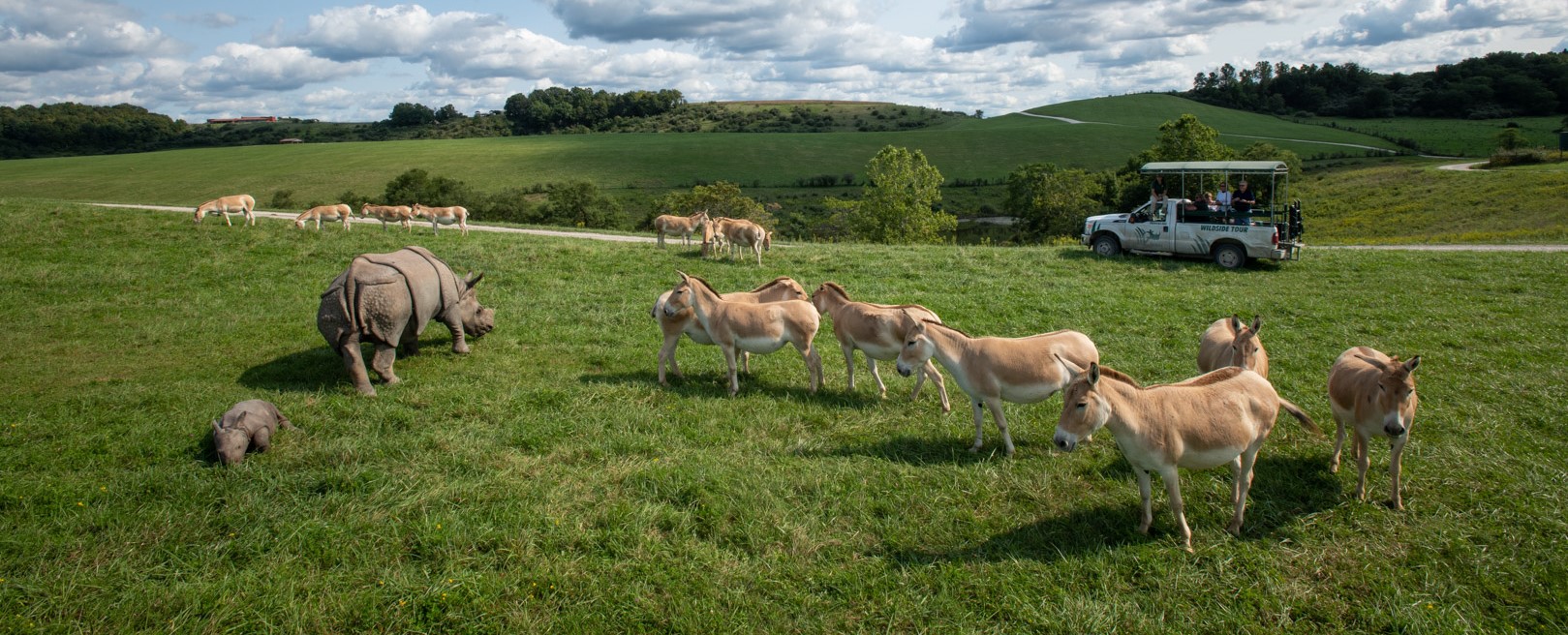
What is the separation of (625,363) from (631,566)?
658cm

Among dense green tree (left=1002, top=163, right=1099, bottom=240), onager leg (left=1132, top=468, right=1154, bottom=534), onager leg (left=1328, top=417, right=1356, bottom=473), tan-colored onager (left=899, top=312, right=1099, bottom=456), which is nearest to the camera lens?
onager leg (left=1132, top=468, right=1154, bottom=534)

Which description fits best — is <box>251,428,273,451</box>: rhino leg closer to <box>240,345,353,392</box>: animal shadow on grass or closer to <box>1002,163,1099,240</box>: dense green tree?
<box>240,345,353,392</box>: animal shadow on grass

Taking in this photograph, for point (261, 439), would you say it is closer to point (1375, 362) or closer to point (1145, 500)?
point (1145, 500)

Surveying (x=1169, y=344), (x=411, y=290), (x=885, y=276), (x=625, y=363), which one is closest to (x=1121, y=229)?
(x=885, y=276)

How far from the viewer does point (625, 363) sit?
42.1 ft

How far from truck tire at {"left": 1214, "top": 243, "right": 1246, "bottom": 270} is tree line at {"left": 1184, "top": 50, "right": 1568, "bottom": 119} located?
371ft

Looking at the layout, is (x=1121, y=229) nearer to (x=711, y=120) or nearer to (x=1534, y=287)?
(x=1534, y=287)

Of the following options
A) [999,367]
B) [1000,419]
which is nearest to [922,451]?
[1000,419]

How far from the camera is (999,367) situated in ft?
28.3

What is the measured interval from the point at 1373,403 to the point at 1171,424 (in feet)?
7.60

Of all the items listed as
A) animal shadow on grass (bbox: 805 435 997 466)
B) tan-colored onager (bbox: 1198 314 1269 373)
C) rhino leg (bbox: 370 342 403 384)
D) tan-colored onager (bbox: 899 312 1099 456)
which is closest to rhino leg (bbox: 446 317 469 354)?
rhino leg (bbox: 370 342 403 384)

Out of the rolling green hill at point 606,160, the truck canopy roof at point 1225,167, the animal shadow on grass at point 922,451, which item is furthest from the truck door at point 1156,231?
the rolling green hill at point 606,160

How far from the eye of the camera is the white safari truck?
22.3 meters

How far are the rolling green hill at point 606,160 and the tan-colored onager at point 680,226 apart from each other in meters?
55.0
